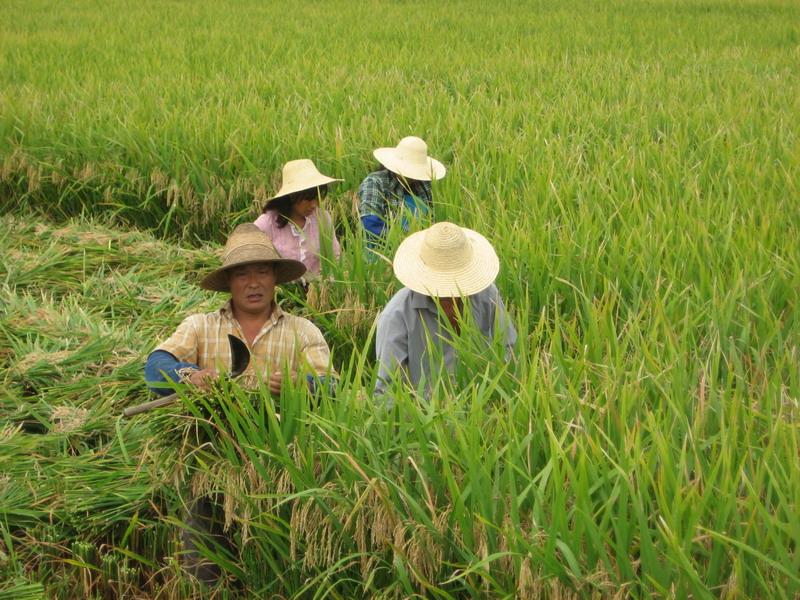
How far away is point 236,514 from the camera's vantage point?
201cm

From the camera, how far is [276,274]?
9.07ft

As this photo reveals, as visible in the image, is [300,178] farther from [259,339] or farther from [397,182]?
[259,339]

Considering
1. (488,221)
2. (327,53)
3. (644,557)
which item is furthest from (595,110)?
(644,557)

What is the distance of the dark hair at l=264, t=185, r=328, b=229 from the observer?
3652 millimetres

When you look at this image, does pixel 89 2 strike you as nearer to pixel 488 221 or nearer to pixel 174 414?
pixel 488 221

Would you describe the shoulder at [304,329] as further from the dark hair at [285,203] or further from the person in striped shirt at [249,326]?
the dark hair at [285,203]

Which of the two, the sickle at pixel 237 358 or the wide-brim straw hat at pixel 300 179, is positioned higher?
the sickle at pixel 237 358

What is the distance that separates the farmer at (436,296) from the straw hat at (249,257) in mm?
360

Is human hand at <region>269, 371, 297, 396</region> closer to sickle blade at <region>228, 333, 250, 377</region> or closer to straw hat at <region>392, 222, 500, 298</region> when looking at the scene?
sickle blade at <region>228, 333, 250, 377</region>

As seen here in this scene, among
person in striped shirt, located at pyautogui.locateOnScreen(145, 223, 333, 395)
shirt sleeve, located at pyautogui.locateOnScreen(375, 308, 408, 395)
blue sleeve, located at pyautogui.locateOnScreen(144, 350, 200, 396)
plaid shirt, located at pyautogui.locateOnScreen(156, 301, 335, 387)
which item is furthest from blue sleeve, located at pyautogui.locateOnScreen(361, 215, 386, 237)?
blue sleeve, located at pyautogui.locateOnScreen(144, 350, 200, 396)

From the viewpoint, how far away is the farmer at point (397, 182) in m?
3.70

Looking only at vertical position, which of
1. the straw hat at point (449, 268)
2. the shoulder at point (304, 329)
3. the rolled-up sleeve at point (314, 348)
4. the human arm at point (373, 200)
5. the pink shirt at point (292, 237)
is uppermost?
the straw hat at point (449, 268)

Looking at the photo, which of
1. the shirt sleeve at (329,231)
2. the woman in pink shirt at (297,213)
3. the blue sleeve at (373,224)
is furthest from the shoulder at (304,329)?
the blue sleeve at (373,224)

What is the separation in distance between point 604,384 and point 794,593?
1.94ft
